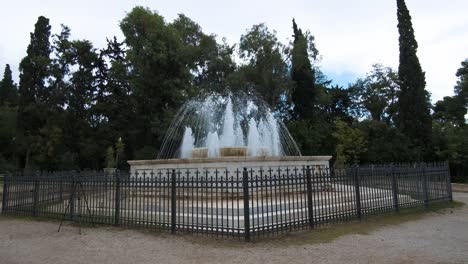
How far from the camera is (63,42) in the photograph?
46562 mm

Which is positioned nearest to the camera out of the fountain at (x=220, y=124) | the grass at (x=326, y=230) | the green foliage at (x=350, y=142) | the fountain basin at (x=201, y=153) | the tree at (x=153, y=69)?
the grass at (x=326, y=230)

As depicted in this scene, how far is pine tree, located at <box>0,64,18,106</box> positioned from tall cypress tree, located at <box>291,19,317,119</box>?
47270mm

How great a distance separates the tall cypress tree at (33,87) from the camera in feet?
151

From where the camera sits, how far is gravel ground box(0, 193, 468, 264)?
7.55 meters

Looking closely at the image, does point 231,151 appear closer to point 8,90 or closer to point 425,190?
point 425,190

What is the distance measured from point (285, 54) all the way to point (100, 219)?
3512 cm

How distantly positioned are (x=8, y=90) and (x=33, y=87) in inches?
952

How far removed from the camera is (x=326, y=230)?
33.0 feet

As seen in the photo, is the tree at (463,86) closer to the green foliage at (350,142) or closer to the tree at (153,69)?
the green foliage at (350,142)

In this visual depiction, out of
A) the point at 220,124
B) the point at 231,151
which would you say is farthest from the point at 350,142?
the point at 231,151

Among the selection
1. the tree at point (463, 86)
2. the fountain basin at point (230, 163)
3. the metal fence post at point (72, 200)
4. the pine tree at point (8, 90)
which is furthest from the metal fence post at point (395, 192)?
the pine tree at point (8, 90)

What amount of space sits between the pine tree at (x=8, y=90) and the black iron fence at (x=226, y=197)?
58223 mm

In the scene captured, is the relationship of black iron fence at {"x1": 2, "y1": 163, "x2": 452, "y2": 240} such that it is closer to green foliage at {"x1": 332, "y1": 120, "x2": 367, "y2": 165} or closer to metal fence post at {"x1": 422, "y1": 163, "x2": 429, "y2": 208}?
metal fence post at {"x1": 422, "y1": 163, "x2": 429, "y2": 208}

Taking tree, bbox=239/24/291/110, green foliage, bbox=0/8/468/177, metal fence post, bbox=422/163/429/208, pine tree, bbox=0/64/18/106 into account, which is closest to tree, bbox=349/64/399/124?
green foliage, bbox=0/8/468/177
